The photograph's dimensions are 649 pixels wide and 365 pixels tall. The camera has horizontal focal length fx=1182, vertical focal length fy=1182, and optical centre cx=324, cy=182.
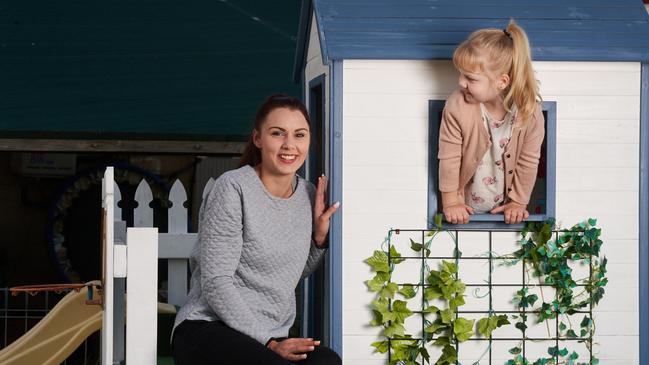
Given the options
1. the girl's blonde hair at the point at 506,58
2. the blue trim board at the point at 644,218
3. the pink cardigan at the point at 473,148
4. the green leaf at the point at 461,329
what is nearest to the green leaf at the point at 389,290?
the green leaf at the point at 461,329

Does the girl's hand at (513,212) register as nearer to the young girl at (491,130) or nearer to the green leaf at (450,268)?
the young girl at (491,130)

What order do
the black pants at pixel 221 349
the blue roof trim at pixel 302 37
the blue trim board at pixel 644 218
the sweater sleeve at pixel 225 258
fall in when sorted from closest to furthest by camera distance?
the black pants at pixel 221 349
the sweater sleeve at pixel 225 258
the blue trim board at pixel 644 218
the blue roof trim at pixel 302 37

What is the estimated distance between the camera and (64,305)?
503cm

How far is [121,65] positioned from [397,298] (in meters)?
3.21

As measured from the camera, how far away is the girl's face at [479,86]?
12.7ft

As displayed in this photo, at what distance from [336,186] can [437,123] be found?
16.5 inches

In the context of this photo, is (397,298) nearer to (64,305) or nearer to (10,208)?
(64,305)

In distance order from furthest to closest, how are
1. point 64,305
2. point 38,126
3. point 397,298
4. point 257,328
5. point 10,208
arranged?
point 10,208 → point 38,126 → point 64,305 → point 397,298 → point 257,328

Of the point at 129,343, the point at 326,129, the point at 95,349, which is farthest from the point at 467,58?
the point at 95,349

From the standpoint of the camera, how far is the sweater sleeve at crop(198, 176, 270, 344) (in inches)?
146

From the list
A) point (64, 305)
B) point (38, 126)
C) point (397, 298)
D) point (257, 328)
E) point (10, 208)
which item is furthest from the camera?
point (10, 208)

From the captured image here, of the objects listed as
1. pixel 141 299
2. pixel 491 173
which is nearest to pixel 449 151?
pixel 491 173

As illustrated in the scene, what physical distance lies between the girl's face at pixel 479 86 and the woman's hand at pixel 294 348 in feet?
3.20

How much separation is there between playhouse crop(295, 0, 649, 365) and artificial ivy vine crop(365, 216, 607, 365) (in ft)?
0.16
